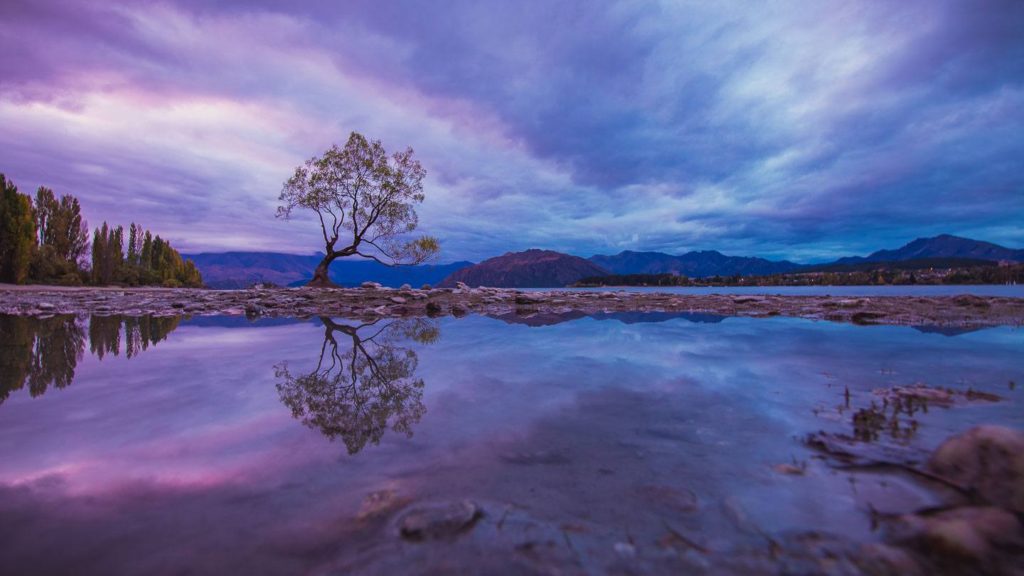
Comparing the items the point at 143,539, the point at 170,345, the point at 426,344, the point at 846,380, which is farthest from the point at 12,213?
the point at 846,380

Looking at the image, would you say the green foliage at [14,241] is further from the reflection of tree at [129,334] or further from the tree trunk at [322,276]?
the reflection of tree at [129,334]

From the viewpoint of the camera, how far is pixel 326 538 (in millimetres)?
1986

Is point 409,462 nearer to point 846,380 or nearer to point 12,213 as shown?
point 846,380

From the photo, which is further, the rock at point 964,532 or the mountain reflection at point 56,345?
the mountain reflection at point 56,345

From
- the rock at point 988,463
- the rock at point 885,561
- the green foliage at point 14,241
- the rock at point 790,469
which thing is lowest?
the rock at point 790,469

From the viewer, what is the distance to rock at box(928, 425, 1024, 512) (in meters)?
2.20

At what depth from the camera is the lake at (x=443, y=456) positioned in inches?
74.7

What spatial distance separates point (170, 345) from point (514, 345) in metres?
6.49

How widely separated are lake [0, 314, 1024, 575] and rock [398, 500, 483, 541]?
0.01 meters

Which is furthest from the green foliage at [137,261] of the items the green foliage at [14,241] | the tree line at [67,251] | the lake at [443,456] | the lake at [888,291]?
the lake at [443,456]

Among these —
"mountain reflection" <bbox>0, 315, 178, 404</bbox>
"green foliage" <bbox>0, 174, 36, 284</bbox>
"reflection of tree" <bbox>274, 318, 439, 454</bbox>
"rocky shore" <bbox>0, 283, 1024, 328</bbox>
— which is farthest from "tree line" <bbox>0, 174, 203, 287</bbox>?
"reflection of tree" <bbox>274, 318, 439, 454</bbox>

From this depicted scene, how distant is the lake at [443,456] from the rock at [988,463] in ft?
0.87

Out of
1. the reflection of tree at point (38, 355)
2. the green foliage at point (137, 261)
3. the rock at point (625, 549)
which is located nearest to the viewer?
the rock at point (625, 549)

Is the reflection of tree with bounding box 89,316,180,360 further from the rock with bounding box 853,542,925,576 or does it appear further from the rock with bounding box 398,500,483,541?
the rock with bounding box 853,542,925,576
